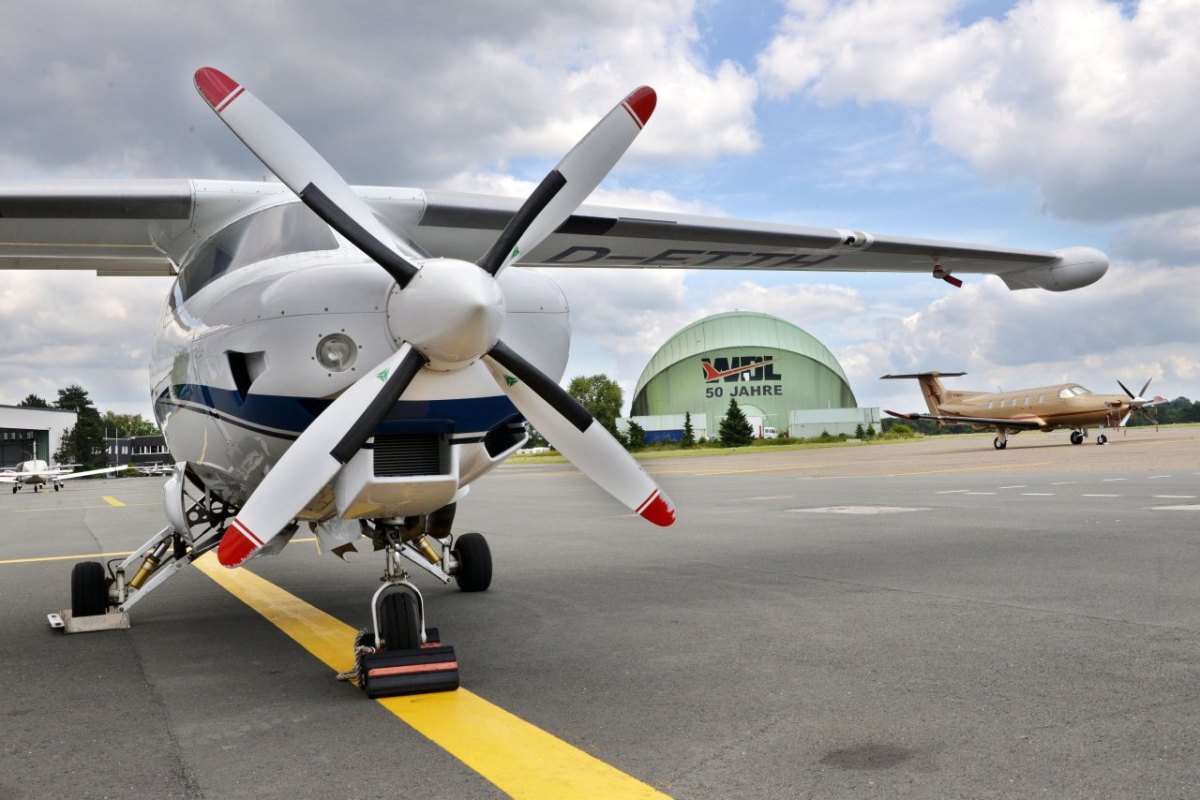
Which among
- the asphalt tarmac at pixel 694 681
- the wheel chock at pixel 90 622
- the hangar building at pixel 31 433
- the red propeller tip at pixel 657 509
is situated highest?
the hangar building at pixel 31 433

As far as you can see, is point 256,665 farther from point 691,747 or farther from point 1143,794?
point 1143,794

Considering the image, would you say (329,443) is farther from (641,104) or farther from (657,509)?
Answer: (641,104)

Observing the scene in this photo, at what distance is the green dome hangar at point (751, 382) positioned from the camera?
10375cm

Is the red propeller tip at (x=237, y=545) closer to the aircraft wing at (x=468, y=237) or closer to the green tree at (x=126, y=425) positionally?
the aircraft wing at (x=468, y=237)

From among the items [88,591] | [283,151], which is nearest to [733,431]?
[88,591]

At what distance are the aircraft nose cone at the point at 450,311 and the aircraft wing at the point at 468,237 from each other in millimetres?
1051

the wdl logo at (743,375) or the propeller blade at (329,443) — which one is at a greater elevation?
the wdl logo at (743,375)

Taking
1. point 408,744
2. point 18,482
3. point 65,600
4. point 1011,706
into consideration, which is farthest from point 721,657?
point 18,482

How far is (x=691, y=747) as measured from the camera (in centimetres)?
362

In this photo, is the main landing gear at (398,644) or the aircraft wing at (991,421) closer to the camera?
the main landing gear at (398,644)

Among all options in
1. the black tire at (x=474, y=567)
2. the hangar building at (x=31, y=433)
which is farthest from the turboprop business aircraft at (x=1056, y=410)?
the hangar building at (x=31, y=433)

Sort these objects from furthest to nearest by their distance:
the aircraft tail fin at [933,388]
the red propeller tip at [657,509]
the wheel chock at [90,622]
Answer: the aircraft tail fin at [933,388], the wheel chock at [90,622], the red propeller tip at [657,509]

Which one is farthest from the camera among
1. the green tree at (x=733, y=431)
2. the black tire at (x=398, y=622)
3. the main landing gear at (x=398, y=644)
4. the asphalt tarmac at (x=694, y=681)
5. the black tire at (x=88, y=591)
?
the green tree at (x=733, y=431)

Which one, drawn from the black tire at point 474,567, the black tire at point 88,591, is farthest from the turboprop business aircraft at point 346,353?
the black tire at point 474,567
